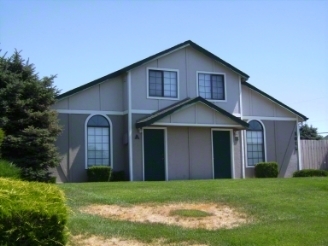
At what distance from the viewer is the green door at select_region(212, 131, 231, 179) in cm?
2353

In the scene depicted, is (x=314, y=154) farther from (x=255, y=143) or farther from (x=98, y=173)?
(x=98, y=173)

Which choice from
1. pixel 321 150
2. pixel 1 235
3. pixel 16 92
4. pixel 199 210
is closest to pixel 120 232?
pixel 199 210

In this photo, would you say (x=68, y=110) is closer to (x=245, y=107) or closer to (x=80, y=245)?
(x=245, y=107)

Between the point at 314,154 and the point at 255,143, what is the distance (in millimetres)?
4730

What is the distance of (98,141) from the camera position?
22.3 metres

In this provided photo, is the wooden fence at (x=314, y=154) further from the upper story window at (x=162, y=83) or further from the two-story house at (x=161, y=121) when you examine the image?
the upper story window at (x=162, y=83)

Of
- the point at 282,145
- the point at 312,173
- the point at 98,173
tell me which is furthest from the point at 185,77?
the point at 312,173

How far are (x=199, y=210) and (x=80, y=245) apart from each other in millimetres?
3689

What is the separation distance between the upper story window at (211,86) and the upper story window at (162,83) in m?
1.35

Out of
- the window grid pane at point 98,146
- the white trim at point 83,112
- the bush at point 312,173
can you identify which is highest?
the white trim at point 83,112

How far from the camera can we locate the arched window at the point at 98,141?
22125 millimetres

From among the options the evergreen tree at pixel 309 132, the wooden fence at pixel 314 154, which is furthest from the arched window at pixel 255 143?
the evergreen tree at pixel 309 132

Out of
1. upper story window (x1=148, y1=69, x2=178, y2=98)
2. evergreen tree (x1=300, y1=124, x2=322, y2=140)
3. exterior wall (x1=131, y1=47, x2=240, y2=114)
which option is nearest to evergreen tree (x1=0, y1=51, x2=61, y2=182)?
exterior wall (x1=131, y1=47, x2=240, y2=114)

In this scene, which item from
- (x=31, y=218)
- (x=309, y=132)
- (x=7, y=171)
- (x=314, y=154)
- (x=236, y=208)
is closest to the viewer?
(x=31, y=218)
